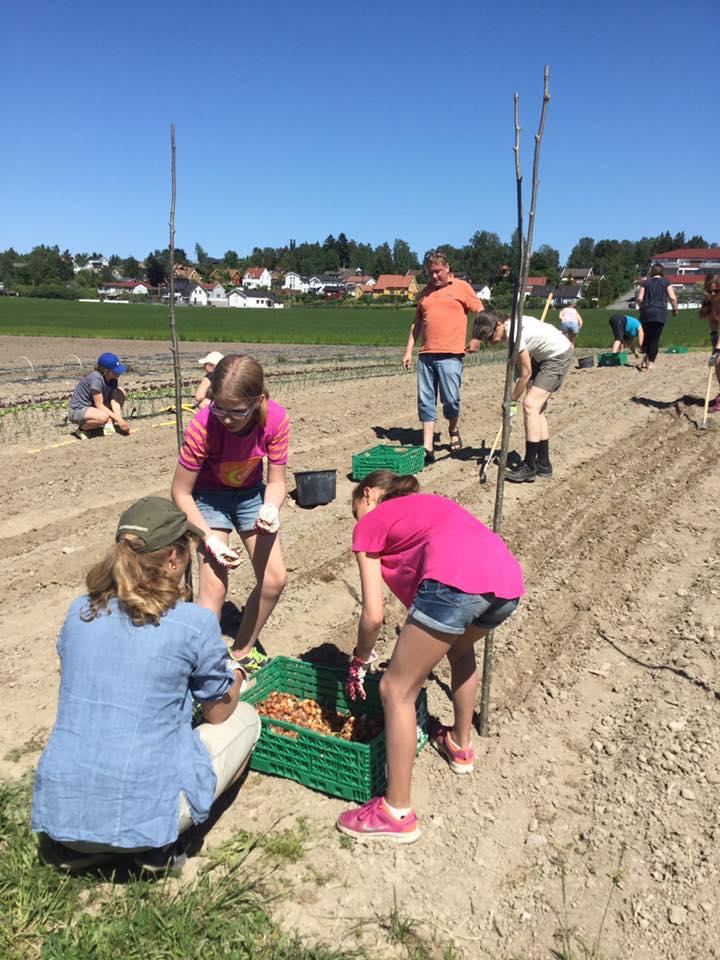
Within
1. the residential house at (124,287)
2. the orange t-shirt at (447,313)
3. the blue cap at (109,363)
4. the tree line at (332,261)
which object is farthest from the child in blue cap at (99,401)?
the residential house at (124,287)

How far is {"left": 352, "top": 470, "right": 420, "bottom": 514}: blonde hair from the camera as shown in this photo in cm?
286

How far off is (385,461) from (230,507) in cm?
365

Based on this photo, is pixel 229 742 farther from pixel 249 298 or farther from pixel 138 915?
pixel 249 298

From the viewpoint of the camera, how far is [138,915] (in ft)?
7.65

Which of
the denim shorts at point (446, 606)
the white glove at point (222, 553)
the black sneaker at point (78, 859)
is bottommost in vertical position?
the black sneaker at point (78, 859)

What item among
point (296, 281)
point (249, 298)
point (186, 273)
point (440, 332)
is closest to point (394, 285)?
point (249, 298)

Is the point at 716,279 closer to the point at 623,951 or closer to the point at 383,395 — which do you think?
the point at 383,395

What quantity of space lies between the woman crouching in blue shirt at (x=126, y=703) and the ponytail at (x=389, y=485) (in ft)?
2.67

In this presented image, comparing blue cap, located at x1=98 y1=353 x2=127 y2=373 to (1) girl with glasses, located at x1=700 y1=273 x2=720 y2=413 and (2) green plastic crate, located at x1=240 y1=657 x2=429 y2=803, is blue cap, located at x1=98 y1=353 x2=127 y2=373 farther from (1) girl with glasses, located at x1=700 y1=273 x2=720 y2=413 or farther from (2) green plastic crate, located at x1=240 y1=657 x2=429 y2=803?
(1) girl with glasses, located at x1=700 y1=273 x2=720 y2=413

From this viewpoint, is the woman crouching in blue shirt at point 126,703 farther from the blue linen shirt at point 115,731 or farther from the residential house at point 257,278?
the residential house at point 257,278

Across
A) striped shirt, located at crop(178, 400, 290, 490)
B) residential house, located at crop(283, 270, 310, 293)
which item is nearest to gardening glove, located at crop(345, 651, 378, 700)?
striped shirt, located at crop(178, 400, 290, 490)

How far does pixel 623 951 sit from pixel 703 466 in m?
6.38

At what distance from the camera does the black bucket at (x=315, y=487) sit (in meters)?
6.55

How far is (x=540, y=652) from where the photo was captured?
4117 millimetres
